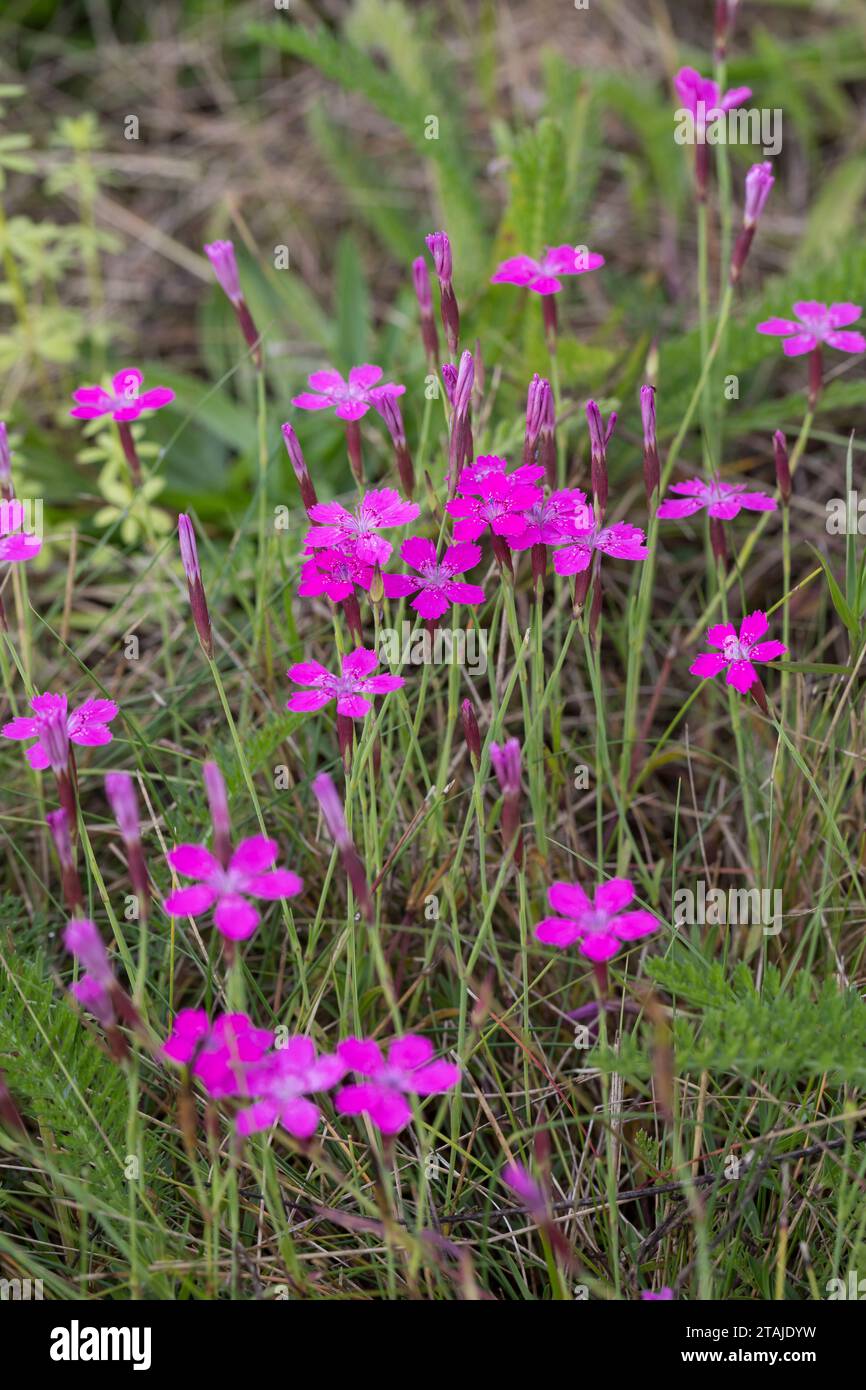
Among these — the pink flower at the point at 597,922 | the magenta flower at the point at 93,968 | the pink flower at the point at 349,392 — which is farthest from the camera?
the pink flower at the point at 349,392

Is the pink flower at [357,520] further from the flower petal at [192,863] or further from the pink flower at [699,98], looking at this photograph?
the pink flower at [699,98]

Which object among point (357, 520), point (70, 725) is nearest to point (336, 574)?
point (357, 520)

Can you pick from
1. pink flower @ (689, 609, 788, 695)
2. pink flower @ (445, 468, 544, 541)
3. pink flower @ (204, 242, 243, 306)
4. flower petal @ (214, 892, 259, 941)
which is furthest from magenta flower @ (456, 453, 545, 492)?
flower petal @ (214, 892, 259, 941)

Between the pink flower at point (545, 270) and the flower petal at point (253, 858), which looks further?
the pink flower at point (545, 270)

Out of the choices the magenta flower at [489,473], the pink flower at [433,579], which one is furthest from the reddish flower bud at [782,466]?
the pink flower at [433,579]

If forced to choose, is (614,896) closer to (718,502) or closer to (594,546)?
(594,546)

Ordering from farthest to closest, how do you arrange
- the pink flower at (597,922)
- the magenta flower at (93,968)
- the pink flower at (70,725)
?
1. the pink flower at (70,725)
2. the pink flower at (597,922)
3. the magenta flower at (93,968)
